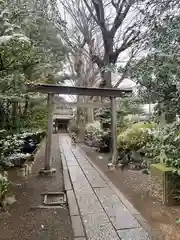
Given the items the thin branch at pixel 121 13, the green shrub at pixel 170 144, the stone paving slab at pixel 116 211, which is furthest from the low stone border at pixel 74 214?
the thin branch at pixel 121 13

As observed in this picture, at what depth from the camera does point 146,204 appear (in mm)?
3877

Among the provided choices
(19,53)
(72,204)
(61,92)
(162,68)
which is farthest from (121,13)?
(72,204)

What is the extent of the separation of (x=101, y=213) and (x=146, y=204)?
850 millimetres

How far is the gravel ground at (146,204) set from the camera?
9.70 ft

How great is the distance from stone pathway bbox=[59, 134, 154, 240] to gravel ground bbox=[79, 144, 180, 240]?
0.13 meters

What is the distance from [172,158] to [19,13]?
11.5 ft

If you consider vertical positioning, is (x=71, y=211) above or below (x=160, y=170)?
below

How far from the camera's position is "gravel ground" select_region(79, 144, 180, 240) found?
296cm

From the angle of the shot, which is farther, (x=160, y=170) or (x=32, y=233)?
(x=160, y=170)

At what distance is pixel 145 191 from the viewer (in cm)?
457

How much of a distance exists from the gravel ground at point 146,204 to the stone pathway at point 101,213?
5.2 inches

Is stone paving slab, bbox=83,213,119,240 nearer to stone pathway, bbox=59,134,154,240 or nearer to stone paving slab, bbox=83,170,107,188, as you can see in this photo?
stone pathway, bbox=59,134,154,240

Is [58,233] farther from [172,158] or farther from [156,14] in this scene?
[156,14]

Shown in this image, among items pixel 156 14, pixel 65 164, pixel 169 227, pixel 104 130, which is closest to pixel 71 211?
pixel 169 227
